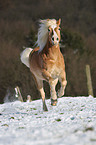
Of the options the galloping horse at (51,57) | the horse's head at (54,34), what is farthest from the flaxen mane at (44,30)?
the horse's head at (54,34)

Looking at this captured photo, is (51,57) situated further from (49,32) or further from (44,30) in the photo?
(44,30)

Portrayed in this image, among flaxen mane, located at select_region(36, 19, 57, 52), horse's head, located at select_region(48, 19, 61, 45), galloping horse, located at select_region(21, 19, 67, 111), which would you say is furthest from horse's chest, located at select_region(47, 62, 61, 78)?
flaxen mane, located at select_region(36, 19, 57, 52)

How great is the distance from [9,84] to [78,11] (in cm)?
3535

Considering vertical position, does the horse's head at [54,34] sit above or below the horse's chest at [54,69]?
above

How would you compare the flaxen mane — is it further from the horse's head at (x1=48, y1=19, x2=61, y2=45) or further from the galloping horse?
the horse's head at (x1=48, y1=19, x2=61, y2=45)

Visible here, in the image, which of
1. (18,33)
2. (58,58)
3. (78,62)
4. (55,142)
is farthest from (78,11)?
(55,142)

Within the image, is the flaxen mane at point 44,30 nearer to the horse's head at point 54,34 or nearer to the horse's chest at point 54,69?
the horse's head at point 54,34

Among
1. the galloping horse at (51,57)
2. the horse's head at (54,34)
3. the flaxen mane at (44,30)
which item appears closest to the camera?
the horse's head at (54,34)

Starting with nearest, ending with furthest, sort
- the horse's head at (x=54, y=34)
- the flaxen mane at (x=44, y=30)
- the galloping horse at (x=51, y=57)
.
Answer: the horse's head at (x=54, y=34)
the galloping horse at (x=51, y=57)
the flaxen mane at (x=44, y=30)

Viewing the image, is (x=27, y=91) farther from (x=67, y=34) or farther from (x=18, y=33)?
(x=18, y=33)

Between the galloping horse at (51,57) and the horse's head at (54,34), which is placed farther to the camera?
the galloping horse at (51,57)

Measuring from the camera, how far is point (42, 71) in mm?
6695

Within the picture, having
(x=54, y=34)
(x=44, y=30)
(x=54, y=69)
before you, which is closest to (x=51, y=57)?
(x=54, y=69)

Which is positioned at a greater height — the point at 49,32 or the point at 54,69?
the point at 49,32
